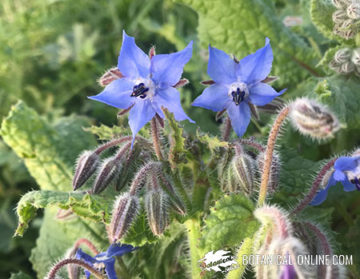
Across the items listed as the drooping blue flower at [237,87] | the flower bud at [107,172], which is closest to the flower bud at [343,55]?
the drooping blue flower at [237,87]

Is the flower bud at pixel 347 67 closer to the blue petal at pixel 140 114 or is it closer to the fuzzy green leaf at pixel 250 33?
the fuzzy green leaf at pixel 250 33

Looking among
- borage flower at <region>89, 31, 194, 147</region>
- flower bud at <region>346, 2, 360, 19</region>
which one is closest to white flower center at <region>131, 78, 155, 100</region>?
borage flower at <region>89, 31, 194, 147</region>

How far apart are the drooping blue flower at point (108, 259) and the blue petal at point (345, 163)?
526 millimetres

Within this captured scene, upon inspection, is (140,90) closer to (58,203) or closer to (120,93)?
(120,93)

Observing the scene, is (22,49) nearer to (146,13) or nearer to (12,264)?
(146,13)

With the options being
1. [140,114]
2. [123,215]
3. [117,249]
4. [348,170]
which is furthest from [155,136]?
[348,170]

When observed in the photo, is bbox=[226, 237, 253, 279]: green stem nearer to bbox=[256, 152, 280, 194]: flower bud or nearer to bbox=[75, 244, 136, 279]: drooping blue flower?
bbox=[256, 152, 280, 194]: flower bud

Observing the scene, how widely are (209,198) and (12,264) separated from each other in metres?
0.95

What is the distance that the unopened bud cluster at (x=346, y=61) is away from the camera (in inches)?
50.0

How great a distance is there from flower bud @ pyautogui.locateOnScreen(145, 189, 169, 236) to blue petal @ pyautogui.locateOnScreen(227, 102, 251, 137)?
8.7 inches

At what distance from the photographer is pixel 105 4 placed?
259 centimetres

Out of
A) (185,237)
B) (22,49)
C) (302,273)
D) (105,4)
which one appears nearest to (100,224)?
(185,237)

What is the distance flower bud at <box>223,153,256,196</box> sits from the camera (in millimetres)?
1038

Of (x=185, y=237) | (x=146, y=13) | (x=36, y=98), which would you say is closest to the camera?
(x=185, y=237)
